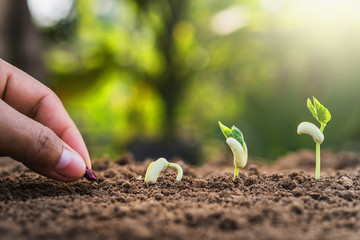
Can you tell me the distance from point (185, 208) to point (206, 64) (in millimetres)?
3509

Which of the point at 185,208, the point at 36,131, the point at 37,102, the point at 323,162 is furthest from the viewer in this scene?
the point at 323,162

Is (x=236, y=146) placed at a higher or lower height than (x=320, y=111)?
lower

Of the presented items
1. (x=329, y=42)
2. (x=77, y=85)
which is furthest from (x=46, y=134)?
(x=77, y=85)

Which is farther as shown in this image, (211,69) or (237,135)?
(211,69)

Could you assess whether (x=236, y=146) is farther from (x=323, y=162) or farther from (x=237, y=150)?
(x=323, y=162)

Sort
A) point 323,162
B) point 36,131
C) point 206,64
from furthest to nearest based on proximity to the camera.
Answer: point 206,64 < point 323,162 < point 36,131

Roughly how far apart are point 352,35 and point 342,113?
0.66 m

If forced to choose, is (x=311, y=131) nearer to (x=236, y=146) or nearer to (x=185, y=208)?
(x=236, y=146)

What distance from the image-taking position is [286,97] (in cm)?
316

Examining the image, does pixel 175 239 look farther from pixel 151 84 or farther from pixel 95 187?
pixel 151 84

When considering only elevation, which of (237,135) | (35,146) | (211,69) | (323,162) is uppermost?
(211,69)

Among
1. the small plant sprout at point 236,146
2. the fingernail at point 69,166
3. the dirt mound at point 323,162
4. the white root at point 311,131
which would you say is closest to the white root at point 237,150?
the small plant sprout at point 236,146

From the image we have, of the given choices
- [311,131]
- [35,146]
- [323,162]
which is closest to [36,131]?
[35,146]

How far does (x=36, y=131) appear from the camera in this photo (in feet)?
2.92
